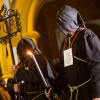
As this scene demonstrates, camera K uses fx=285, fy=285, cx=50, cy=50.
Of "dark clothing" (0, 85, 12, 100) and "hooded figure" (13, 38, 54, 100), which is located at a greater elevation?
"hooded figure" (13, 38, 54, 100)

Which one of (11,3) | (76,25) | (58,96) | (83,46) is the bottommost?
(58,96)

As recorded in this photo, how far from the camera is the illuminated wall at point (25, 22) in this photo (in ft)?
13.4

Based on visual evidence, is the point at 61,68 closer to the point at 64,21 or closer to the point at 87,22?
the point at 64,21

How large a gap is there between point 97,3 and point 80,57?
4.63m

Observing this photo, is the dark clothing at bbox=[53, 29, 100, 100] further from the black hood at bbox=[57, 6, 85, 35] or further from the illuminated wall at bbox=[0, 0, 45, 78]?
the illuminated wall at bbox=[0, 0, 45, 78]

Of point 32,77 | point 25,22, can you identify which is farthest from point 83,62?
point 25,22

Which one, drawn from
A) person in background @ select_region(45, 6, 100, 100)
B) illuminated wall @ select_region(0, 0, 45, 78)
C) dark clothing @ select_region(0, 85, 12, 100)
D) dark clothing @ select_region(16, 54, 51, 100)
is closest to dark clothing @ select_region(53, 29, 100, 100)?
person in background @ select_region(45, 6, 100, 100)

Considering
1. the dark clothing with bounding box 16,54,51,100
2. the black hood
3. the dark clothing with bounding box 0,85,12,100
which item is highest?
the black hood

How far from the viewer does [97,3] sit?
253 inches

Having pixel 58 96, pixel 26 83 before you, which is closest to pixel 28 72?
pixel 26 83

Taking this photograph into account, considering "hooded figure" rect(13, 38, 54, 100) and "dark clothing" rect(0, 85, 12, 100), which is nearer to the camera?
"hooded figure" rect(13, 38, 54, 100)

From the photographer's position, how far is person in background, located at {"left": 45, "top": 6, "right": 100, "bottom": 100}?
6.26ft

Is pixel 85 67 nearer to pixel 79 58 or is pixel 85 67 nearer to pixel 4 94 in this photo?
pixel 79 58

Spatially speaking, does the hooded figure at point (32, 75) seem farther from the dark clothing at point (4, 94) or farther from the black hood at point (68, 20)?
the black hood at point (68, 20)
